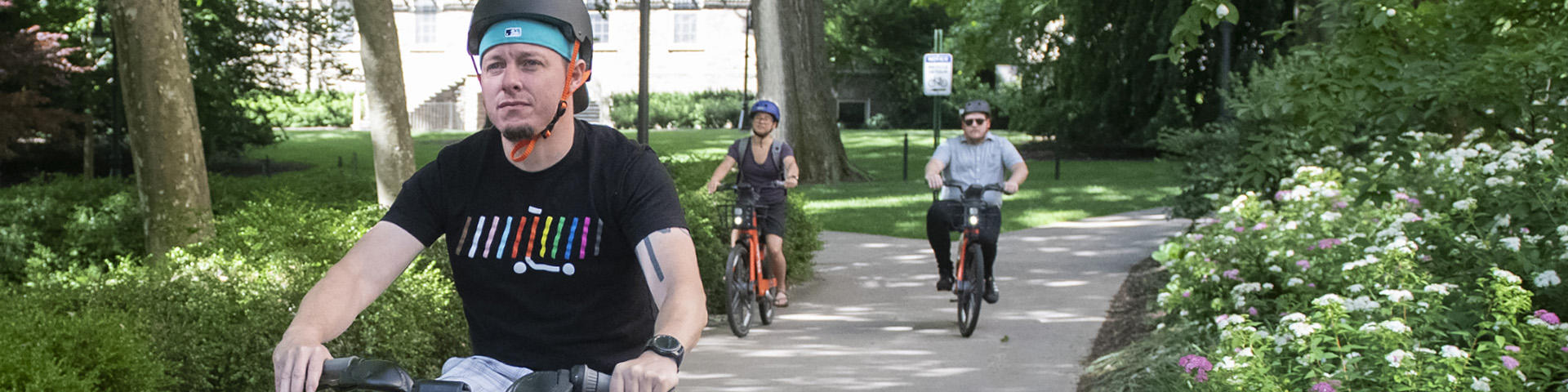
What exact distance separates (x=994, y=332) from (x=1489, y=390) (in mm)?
4681

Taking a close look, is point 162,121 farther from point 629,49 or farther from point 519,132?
point 629,49

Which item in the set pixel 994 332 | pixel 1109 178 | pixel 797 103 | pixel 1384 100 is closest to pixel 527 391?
pixel 1384 100

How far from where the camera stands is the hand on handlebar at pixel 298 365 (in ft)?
7.11

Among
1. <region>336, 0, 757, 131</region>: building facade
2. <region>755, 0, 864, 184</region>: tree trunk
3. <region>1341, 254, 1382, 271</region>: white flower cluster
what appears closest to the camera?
<region>1341, 254, 1382, 271</region>: white flower cluster

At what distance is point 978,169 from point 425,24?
181 feet

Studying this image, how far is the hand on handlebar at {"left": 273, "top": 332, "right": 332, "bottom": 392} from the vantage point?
85.3 inches

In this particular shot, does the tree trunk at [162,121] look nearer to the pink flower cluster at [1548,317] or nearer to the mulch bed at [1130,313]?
the mulch bed at [1130,313]

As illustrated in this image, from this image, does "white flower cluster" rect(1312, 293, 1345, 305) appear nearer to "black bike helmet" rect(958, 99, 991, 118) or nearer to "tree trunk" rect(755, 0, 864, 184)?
"black bike helmet" rect(958, 99, 991, 118)

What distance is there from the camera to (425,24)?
60.5m

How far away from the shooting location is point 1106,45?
29.1 metres

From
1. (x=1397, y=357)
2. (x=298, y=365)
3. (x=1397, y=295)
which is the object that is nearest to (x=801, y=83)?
(x=1397, y=295)

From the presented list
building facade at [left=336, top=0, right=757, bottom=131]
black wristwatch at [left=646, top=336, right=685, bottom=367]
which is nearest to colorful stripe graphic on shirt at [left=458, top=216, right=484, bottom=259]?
black wristwatch at [left=646, top=336, right=685, bottom=367]

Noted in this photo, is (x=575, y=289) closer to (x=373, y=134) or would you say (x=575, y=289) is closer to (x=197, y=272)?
(x=197, y=272)

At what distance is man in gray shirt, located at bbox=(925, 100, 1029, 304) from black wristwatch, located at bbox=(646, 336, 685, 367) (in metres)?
6.42
